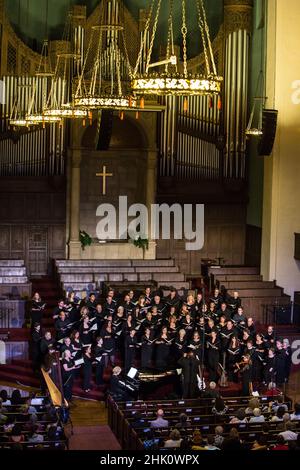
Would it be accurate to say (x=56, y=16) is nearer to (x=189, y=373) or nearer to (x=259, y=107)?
(x=259, y=107)

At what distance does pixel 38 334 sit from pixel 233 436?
23.5ft

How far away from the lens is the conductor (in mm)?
17672

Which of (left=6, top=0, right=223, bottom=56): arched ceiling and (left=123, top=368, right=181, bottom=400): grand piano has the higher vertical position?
(left=6, top=0, right=223, bottom=56): arched ceiling

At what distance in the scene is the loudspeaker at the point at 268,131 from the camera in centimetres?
2242

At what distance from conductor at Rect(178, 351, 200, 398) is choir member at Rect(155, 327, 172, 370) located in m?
1.01

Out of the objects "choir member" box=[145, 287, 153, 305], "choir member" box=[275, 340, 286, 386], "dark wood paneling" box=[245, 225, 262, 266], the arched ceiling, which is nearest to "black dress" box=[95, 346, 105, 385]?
"choir member" box=[145, 287, 153, 305]

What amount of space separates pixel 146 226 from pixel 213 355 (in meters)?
7.92

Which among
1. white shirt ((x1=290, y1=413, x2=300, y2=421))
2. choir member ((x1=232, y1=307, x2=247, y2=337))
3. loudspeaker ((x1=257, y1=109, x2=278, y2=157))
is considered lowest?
white shirt ((x1=290, y1=413, x2=300, y2=421))

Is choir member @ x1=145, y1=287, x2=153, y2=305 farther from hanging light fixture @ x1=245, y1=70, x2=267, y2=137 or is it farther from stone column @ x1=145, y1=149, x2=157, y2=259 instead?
stone column @ x1=145, y1=149, x2=157, y2=259

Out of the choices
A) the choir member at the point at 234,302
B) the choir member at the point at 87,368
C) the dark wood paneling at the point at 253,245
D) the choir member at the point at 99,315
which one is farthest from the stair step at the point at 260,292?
the choir member at the point at 87,368

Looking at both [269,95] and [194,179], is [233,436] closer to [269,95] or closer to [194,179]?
[269,95]

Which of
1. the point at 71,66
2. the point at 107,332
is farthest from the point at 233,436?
the point at 71,66

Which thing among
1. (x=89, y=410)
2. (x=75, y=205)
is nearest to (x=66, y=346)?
(x=89, y=410)

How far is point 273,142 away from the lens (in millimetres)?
23047
